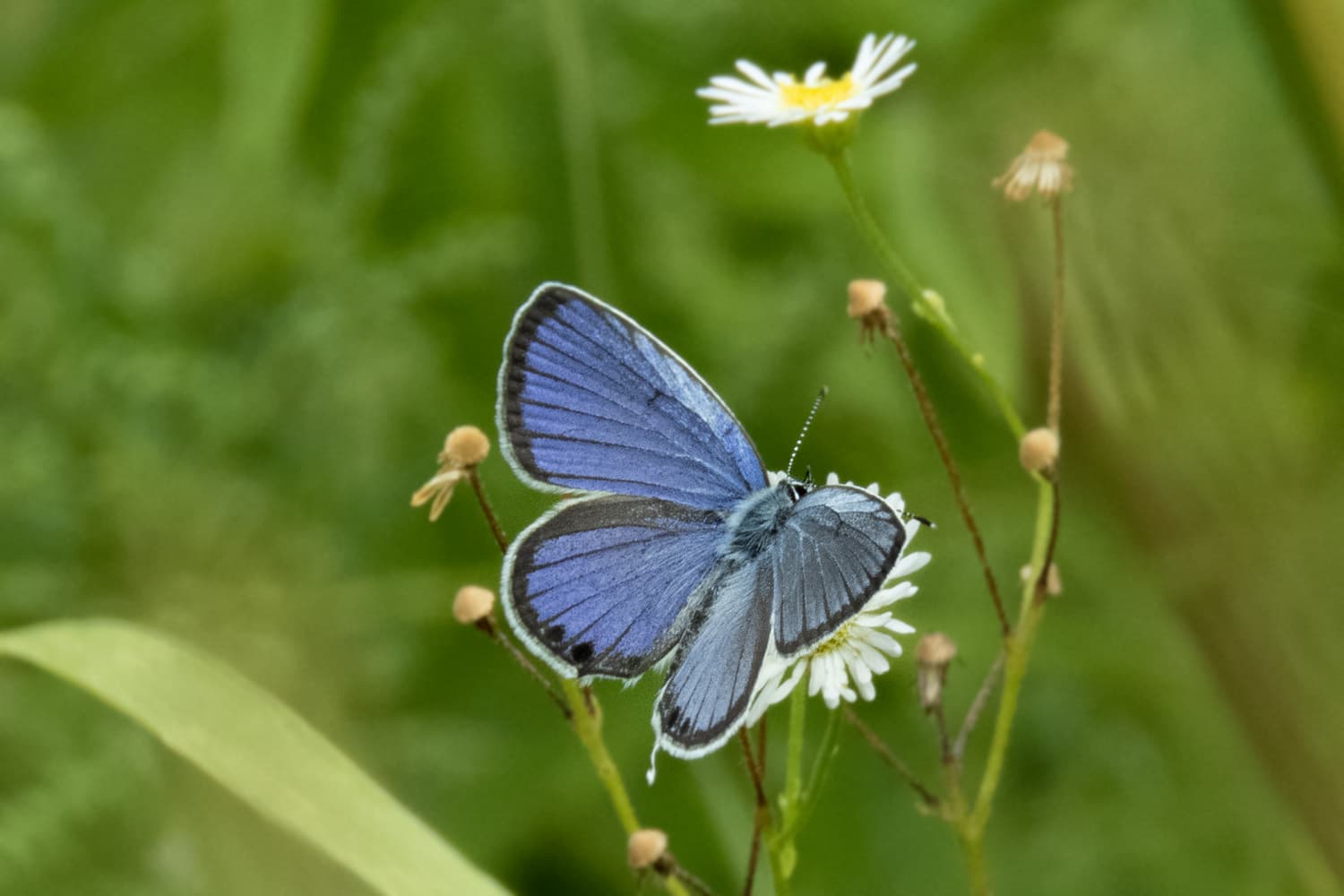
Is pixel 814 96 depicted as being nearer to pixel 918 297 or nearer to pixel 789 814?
pixel 918 297

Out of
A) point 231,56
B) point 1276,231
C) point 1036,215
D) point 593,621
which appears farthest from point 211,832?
point 1276,231

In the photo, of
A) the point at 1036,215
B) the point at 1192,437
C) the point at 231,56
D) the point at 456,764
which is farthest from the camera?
the point at 456,764

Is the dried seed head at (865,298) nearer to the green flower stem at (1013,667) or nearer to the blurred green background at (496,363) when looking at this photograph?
the green flower stem at (1013,667)

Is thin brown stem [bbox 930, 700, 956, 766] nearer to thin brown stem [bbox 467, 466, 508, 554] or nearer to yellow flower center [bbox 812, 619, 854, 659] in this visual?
yellow flower center [bbox 812, 619, 854, 659]

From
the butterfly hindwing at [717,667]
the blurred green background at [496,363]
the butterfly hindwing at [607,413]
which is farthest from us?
the blurred green background at [496,363]

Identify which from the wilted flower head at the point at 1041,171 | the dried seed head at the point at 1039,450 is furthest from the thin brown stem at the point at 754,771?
the wilted flower head at the point at 1041,171

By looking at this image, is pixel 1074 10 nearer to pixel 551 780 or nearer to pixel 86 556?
pixel 551 780

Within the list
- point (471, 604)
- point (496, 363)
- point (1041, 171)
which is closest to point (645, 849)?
point (471, 604)
